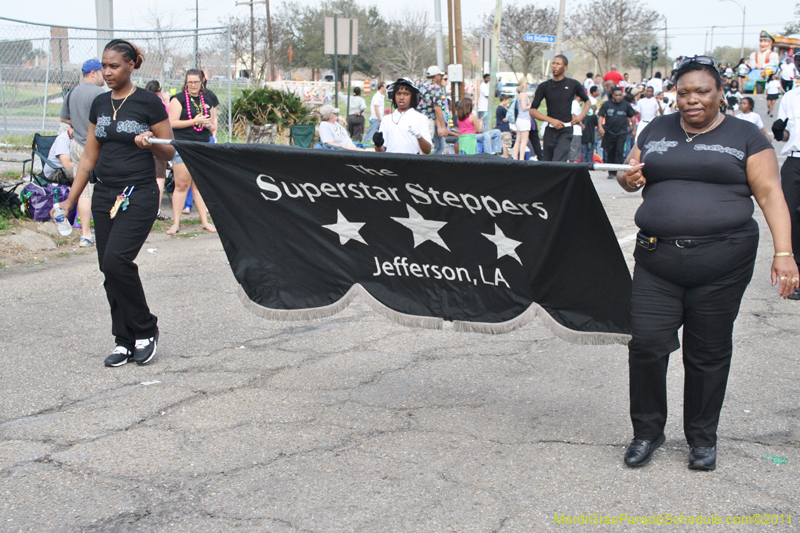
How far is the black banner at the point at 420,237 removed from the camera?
395cm

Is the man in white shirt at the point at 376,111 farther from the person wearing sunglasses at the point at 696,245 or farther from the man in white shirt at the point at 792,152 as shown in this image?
the person wearing sunglasses at the point at 696,245

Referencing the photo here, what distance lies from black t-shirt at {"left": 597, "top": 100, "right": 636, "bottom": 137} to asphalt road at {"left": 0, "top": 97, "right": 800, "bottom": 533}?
9.76 m

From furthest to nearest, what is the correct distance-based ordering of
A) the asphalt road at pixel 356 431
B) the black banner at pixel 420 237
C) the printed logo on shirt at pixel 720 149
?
the black banner at pixel 420 237
the printed logo on shirt at pixel 720 149
the asphalt road at pixel 356 431

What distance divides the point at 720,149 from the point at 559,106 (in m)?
8.17

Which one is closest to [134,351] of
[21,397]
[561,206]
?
[21,397]

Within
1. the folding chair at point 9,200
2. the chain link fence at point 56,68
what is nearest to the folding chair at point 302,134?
the chain link fence at point 56,68

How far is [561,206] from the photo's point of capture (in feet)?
12.7

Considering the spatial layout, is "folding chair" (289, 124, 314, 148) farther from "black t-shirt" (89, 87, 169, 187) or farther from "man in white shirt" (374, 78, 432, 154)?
"black t-shirt" (89, 87, 169, 187)

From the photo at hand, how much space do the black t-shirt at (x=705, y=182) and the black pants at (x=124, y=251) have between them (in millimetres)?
3186

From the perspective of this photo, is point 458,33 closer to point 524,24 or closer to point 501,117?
point 501,117

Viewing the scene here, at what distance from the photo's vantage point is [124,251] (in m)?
5.05

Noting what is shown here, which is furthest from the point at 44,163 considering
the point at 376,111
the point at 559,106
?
the point at 376,111

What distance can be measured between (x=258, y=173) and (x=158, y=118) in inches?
43.8

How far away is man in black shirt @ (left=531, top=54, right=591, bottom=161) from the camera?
11.3 m
